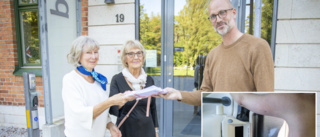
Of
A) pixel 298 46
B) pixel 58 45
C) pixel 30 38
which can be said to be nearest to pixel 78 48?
pixel 58 45

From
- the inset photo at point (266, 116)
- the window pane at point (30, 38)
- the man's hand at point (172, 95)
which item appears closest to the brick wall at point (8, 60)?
the window pane at point (30, 38)

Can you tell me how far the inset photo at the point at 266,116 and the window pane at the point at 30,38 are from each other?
5018mm

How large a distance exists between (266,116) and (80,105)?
134cm

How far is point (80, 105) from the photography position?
4.66 ft

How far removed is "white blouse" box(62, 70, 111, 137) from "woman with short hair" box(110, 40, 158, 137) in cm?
19

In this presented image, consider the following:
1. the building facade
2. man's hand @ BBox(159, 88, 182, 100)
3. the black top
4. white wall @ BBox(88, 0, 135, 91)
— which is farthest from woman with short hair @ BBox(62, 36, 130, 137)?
white wall @ BBox(88, 0, 135, 91)

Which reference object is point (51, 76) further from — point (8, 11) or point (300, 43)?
point (300, 43)

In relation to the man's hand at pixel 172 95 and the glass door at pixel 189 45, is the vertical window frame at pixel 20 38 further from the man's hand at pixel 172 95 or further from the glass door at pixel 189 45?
the man's hand at pixel 172 95

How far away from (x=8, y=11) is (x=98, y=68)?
2.91 metres

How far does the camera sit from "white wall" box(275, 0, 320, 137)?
9.55 feet

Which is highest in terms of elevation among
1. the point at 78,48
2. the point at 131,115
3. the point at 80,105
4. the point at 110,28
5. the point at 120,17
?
the point at 120,17

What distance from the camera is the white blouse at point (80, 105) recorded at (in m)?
1.41

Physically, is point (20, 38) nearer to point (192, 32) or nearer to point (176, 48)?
point (176, 48)

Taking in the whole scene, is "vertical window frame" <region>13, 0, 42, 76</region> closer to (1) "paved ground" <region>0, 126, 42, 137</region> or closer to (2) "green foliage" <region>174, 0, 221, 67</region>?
(1) "paved ground" <region>0, 126, 42, 137</region>
